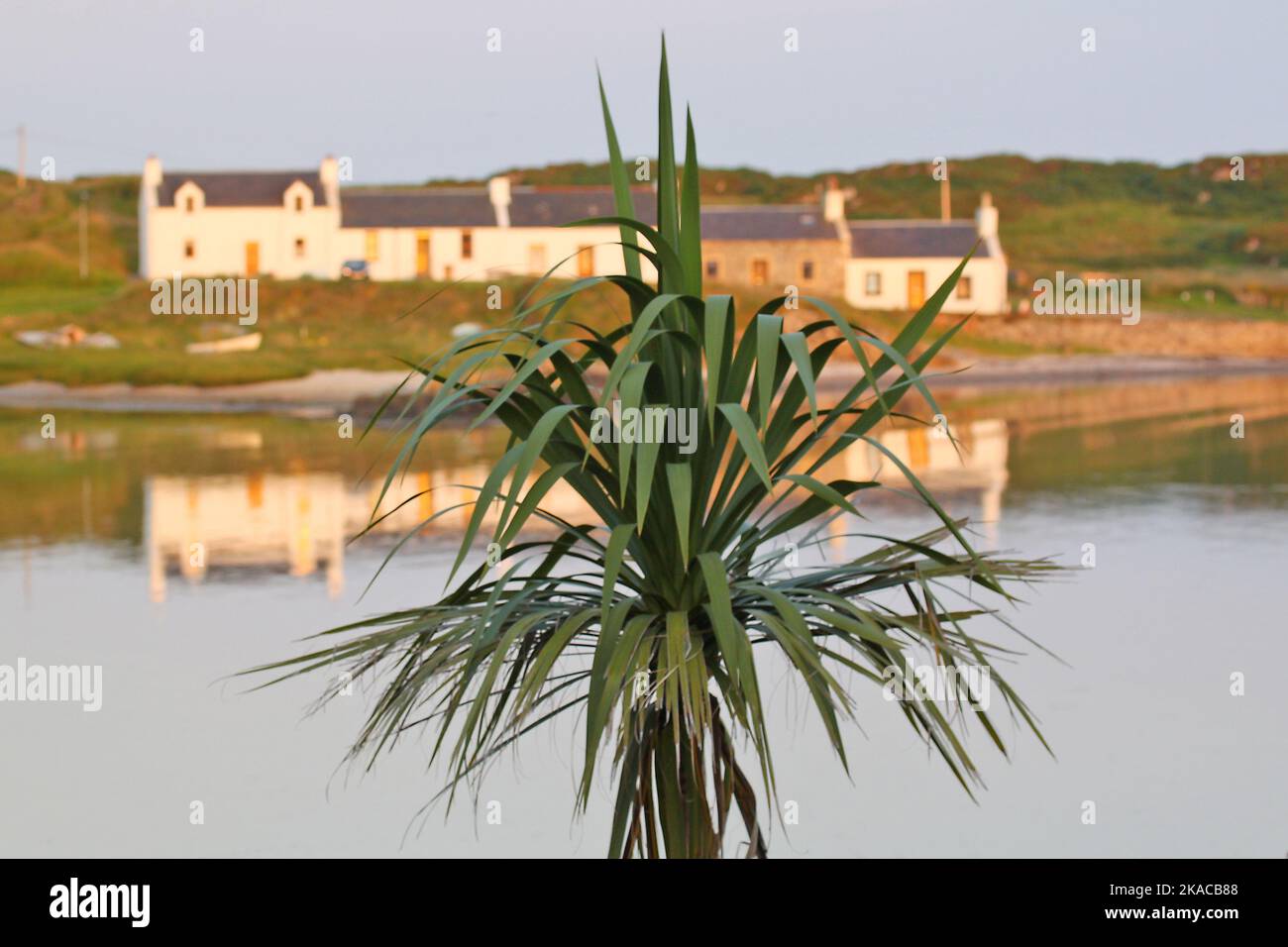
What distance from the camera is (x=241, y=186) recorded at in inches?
2534

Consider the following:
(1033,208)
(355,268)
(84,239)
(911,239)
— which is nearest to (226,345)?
(355,268)

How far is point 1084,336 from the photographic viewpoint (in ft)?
185

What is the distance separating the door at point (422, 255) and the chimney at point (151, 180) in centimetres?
992

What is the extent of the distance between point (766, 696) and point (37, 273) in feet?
218

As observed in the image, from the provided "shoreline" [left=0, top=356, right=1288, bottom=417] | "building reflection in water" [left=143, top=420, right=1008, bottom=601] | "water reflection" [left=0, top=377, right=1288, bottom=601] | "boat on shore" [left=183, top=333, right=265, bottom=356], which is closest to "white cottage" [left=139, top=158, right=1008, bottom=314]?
"shoreline" [left=0, top=356, right=1288, bottom=417]

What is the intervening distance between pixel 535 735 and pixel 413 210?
56463 millimetres

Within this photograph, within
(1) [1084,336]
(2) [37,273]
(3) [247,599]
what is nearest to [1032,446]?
(3) [247,599]

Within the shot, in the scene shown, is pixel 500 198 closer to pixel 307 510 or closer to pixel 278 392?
pixel 278 392

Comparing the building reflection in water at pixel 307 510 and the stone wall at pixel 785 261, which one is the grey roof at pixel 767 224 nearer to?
the stone wall at pixel 785 261

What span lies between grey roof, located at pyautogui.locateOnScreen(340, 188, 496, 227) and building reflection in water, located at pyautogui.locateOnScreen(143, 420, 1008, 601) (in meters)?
39.7

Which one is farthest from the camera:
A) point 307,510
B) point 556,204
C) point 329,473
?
point 556,204

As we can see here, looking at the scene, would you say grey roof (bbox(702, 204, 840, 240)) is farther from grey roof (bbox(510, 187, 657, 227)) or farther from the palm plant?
the palm plant
